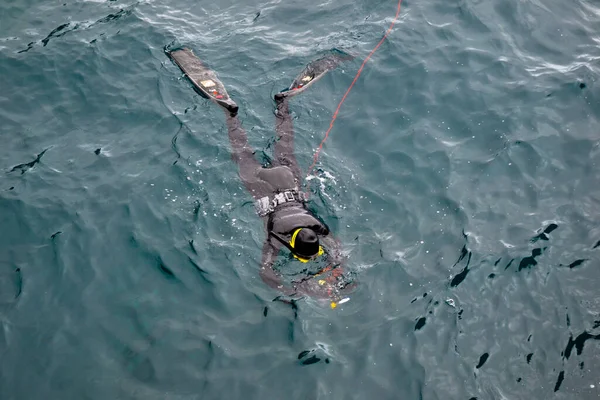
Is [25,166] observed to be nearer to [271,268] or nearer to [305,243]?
[271,268]

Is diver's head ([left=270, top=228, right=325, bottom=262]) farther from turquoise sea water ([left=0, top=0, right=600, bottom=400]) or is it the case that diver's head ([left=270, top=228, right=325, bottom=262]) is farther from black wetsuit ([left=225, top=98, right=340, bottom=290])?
turquoise sea water ([left=0, top=0, right=600, bottom=400])

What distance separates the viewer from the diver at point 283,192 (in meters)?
8.62

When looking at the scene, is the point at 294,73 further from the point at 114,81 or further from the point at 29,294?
the point at 29,294

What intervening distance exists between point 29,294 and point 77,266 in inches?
31.4

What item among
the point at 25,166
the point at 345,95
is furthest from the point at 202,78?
the point at 25,166

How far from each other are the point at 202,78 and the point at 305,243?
5.16 meters

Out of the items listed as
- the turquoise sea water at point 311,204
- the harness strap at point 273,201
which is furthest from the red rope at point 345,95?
the harness strap at point 273,201

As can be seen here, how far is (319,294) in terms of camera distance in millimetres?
8555

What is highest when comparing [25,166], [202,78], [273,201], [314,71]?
[314,71]

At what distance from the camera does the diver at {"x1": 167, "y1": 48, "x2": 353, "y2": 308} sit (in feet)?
28.3

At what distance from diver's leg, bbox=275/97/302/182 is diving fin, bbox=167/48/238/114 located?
3.08ft

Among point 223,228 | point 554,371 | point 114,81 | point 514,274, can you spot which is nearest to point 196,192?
point 223,228

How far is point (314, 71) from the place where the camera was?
39.5ft

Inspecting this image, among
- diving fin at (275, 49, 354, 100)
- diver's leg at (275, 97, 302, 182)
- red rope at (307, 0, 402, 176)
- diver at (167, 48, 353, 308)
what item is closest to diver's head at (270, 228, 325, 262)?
diver at (167, 48, 353, 308)
